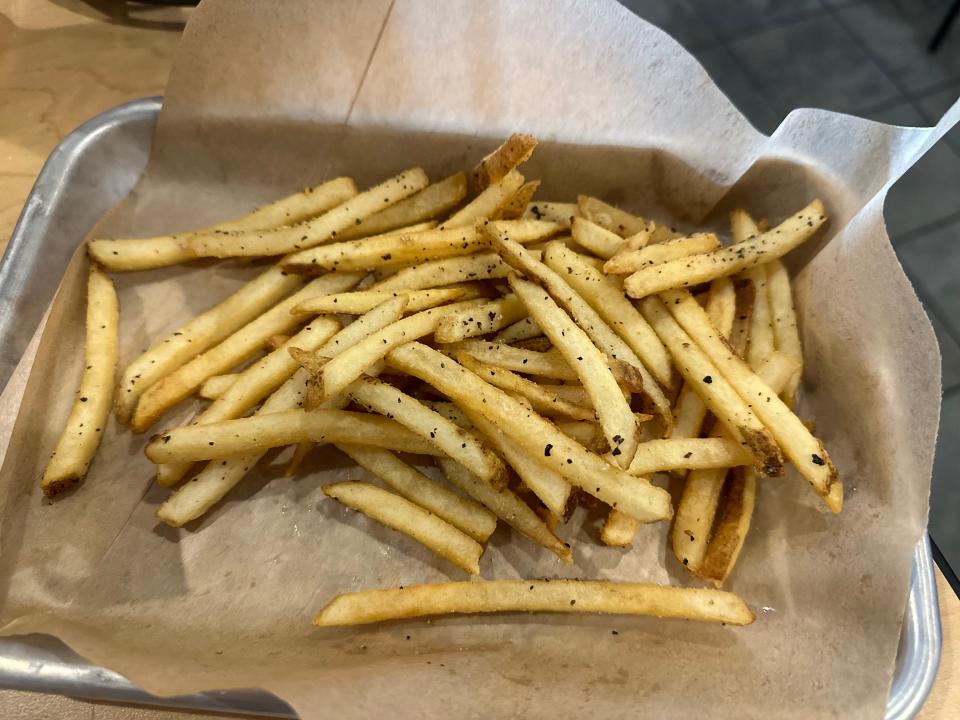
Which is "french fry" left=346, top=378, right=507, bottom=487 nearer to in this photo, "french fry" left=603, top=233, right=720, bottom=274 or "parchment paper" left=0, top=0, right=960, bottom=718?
"parchment paper" left=0, top=0, right=960, bottom=718

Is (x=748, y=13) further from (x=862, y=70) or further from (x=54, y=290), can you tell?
(x=54, y=290)

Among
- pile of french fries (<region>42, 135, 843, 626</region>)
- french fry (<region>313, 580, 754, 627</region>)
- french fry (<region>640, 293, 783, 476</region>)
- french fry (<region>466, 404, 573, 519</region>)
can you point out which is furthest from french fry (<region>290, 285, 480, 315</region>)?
french fry (<region>313, 580, 754, 627</region>)

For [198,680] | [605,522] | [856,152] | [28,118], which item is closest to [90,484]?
[198,680]

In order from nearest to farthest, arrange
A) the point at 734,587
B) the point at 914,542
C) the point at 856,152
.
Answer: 1. the point at 914,542
2. the point at 734,587
3. the point at 856,152

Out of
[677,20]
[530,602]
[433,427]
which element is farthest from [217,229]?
[677,20]

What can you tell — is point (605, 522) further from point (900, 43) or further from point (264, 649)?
→ point (900, 43)
